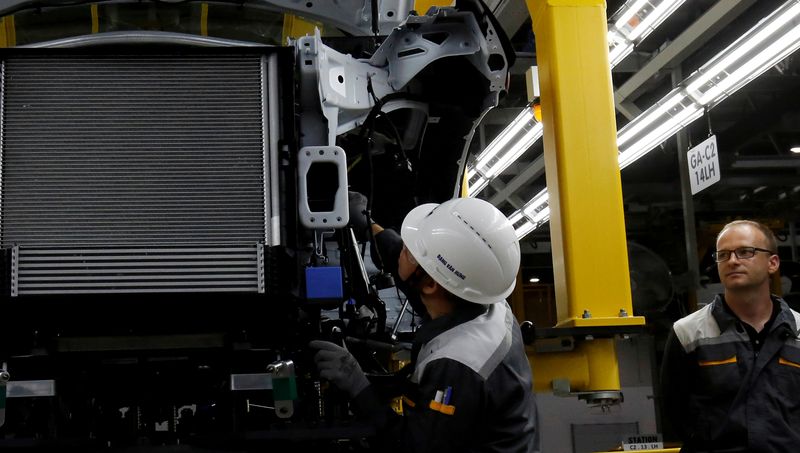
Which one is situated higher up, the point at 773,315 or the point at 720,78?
the point at 720,78

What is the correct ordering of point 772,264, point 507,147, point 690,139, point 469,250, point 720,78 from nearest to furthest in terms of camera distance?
point 469,250, point 772,264, point 720,78, point 507,147, point 690,139

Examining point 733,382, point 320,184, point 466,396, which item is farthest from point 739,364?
point 320,184

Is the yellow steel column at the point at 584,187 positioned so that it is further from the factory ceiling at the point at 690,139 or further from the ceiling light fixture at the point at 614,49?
the ceiling light fixture at the point at 614,49

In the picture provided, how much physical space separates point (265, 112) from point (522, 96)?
22.4ft

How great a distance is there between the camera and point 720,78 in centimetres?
591

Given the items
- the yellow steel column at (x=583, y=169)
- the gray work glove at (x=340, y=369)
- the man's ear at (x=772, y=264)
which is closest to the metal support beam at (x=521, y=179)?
the yellow steel column at (x=583, y=169)

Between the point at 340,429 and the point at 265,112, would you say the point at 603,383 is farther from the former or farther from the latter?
the point at 265,112

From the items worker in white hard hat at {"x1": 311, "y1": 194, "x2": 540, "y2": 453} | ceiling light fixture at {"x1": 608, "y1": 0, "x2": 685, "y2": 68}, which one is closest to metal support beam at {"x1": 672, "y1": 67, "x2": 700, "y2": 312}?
ceiling light fixture at {"x1": 608, "y1": 0, "x2": 685, "y2": 68}

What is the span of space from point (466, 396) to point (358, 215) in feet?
4.25

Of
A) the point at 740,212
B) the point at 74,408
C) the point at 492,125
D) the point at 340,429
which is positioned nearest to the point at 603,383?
the point at 340,429

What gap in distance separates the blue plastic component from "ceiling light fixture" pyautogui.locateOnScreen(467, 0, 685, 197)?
124 inches

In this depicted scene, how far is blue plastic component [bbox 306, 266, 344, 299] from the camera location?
3131 mm

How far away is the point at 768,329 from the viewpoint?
11.8 ft

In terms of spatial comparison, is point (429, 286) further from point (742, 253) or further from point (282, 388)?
point (742, 253)
